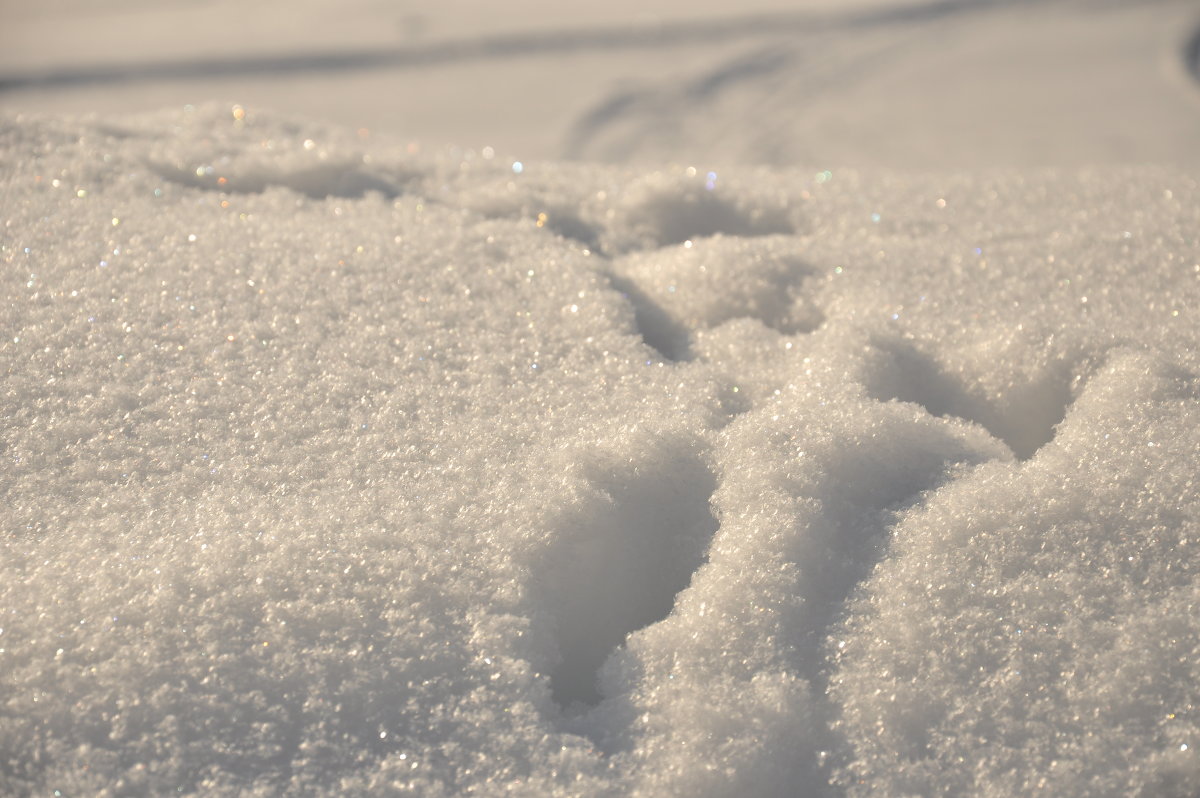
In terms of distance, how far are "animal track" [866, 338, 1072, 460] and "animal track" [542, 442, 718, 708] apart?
0.26 meters

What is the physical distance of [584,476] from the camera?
0.95m

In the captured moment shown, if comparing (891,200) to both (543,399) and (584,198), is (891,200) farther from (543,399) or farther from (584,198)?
(543,399)

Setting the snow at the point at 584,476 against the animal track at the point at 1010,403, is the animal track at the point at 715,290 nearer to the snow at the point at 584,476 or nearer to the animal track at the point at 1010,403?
the snow at the point at 584,476

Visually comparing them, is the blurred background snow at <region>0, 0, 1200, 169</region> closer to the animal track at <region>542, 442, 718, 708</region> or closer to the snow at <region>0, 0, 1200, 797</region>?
the snow at <region>0, 0, 1200, 797</region>

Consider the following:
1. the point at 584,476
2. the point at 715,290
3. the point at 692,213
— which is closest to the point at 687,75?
the point at 692,213

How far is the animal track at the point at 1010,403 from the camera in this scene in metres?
1.07

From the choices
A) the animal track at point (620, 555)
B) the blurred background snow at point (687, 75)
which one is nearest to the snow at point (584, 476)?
the animal track at point (620, 555)

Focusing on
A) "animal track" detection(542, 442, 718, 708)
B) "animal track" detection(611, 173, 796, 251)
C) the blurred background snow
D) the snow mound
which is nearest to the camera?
the snow mound

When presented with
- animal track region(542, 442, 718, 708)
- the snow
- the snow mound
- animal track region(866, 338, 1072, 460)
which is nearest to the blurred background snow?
the snow

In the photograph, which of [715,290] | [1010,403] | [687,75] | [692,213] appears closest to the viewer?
[1010,403]

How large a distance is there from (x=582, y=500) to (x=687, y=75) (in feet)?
6.21

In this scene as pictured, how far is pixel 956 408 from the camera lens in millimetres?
1089

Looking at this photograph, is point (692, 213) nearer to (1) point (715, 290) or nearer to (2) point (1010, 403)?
(1) point (715, 290)

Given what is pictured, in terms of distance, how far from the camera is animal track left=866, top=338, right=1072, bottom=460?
42.2 inches
